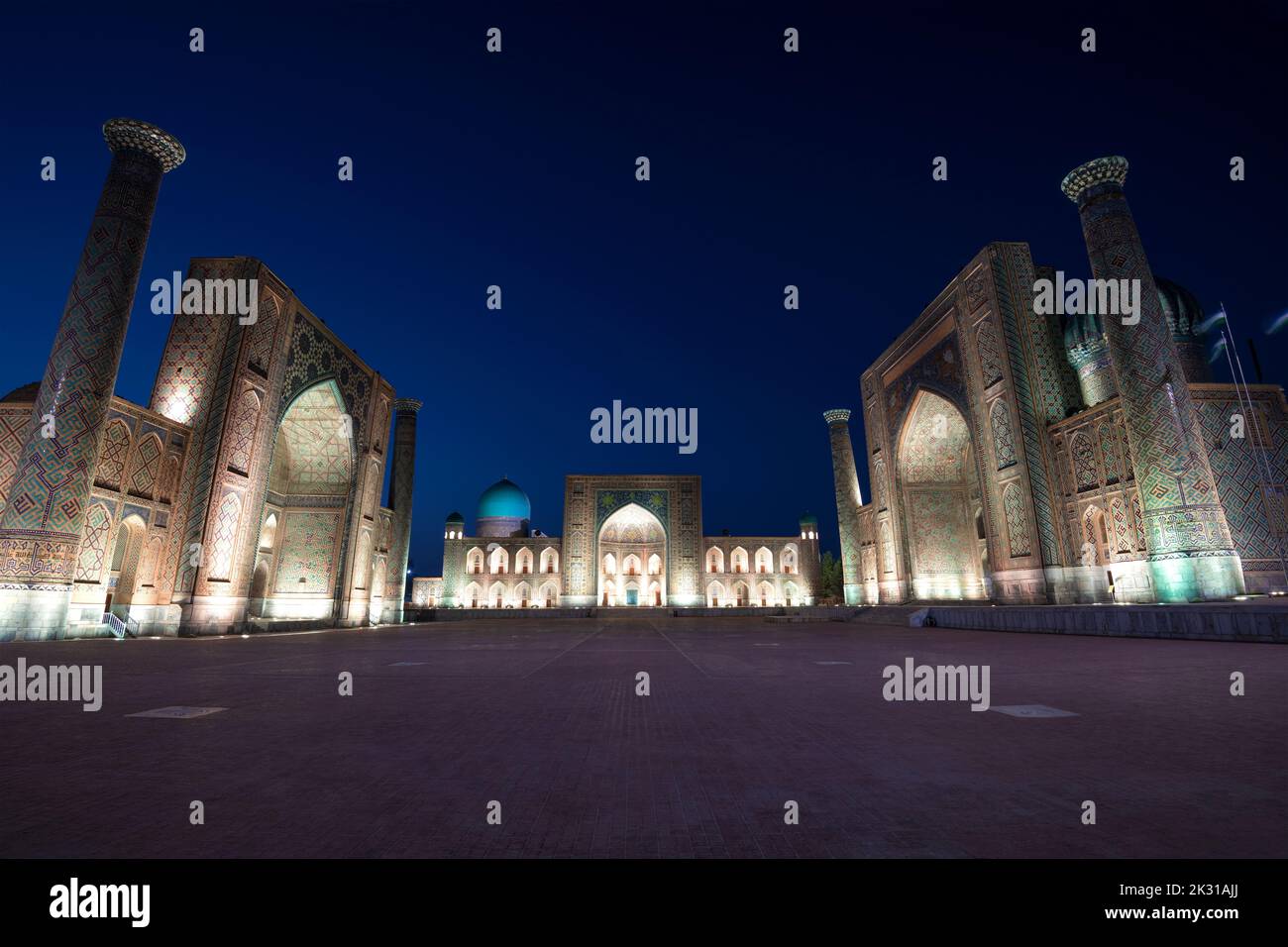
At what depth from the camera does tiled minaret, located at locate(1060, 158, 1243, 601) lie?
10656 millimetres

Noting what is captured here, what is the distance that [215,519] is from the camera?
12.9m

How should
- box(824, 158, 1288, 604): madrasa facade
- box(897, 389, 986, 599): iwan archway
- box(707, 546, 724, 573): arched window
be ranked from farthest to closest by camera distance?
box(707, 546, 724, 573): arched window → box(897, 389, 986, 599): iwan archway → box(824, 158, 1288, 604): madrasa facade

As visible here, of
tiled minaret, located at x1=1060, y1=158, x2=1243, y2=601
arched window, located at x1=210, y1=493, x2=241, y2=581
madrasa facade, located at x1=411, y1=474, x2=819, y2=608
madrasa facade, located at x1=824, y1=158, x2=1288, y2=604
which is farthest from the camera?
madrasa facade, located at x1=411, y1=474, x2=819, y2=608

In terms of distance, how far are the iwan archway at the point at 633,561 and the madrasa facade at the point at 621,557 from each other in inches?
2.3

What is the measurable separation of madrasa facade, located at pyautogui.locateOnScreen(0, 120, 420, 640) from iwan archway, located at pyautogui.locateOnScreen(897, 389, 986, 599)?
17673mm

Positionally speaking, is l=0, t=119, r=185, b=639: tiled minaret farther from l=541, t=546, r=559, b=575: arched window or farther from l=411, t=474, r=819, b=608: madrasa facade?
l=541, t=546, r=559, b=575: arched window

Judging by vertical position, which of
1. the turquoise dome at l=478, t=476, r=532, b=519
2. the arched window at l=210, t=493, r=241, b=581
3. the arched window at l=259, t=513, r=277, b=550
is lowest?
the arched window at l=210, t=493, r=241, b=581

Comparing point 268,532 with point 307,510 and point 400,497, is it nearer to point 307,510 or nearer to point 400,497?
point 307,510

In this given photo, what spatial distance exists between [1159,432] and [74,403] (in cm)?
1857

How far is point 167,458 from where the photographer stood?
1278 centimetres

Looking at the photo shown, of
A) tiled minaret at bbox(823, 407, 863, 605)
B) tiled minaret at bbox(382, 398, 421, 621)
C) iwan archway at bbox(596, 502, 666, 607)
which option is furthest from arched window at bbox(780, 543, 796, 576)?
tiled minaret at bbox(382, 398, 421, 621)

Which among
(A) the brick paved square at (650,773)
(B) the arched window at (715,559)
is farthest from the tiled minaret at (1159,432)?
(B) the arched window at (715,559)

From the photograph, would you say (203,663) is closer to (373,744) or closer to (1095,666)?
(373,744)

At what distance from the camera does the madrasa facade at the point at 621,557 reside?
110 feet
